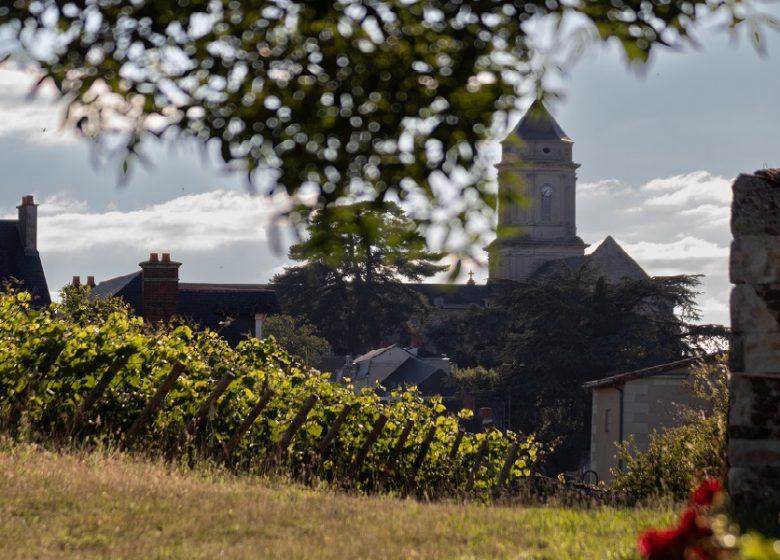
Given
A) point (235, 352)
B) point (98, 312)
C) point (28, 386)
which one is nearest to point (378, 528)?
point (28, 386)

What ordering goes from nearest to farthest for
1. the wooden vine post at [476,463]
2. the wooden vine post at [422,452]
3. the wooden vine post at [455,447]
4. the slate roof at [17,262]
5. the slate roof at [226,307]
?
the wooden vine post at [422,452]
the wooden vine post at [476,463]
the wooden vine post at [455,447]
the slate roof at [226,307]
the slate roof at [17,262]

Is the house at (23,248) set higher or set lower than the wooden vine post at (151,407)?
higher

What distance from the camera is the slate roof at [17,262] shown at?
42.6m

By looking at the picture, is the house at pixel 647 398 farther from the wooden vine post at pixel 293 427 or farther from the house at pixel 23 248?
the wooden vine post at pixel 293 427

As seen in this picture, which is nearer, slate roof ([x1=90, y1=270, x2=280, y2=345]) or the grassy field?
the grassy field

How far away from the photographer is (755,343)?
10.6m

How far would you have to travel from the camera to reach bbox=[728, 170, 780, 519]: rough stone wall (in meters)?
10.5

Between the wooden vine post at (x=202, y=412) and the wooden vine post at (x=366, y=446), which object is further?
the wooden vine post at (x=366, y=446)

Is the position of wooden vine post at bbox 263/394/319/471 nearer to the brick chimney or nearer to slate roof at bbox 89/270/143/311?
the brick chimney

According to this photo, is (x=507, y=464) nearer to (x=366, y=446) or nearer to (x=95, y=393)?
(x=366, y=446)

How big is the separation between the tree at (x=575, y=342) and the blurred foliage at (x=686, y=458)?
30120 mm

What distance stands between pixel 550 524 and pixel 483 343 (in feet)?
171

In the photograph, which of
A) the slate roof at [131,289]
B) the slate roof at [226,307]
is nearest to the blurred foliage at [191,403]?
the slate roof at [226,307]

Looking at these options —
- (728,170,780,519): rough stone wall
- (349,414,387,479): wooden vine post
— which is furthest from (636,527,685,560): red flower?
(349,414,387,479): wooden vine post
